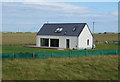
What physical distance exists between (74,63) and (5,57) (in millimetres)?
7205

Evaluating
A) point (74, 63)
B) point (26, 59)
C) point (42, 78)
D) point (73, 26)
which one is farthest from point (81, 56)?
point (73, 26)

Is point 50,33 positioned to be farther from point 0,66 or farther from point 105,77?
point 105,77

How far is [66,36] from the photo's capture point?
33281mm

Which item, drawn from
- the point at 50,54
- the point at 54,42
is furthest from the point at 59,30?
the point at 50,54

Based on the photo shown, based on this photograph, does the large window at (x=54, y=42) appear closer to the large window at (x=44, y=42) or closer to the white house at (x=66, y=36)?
the white house at (x=66, y=36)

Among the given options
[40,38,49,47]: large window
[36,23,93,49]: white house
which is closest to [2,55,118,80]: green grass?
[36,23,93,49]: white house

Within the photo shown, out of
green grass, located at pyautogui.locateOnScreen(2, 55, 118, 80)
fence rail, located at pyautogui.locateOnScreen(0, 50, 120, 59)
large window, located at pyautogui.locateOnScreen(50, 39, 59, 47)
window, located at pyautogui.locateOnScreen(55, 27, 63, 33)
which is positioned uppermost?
window, located at pyautogui.locateOnScreen(55, 27, 63, 33)

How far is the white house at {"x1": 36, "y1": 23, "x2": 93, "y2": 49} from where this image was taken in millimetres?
32594

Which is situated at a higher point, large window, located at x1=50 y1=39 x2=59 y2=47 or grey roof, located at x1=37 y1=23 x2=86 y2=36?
grey roof, located at x1=37 y1=23 x2=86 y2=36

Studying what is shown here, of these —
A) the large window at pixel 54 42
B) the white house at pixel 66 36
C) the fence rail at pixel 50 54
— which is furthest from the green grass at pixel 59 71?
the large window at pixel 54 42

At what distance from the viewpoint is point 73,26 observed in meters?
34.8

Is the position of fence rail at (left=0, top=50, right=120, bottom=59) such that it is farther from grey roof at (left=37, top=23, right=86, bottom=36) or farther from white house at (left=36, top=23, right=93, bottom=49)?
grey roof at (left=37, top=23, right=86, bottom=36)

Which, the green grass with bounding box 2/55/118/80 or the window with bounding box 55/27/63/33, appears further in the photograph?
the window with bounding box 55/27/63/33

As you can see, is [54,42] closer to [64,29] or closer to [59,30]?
[59,30]
